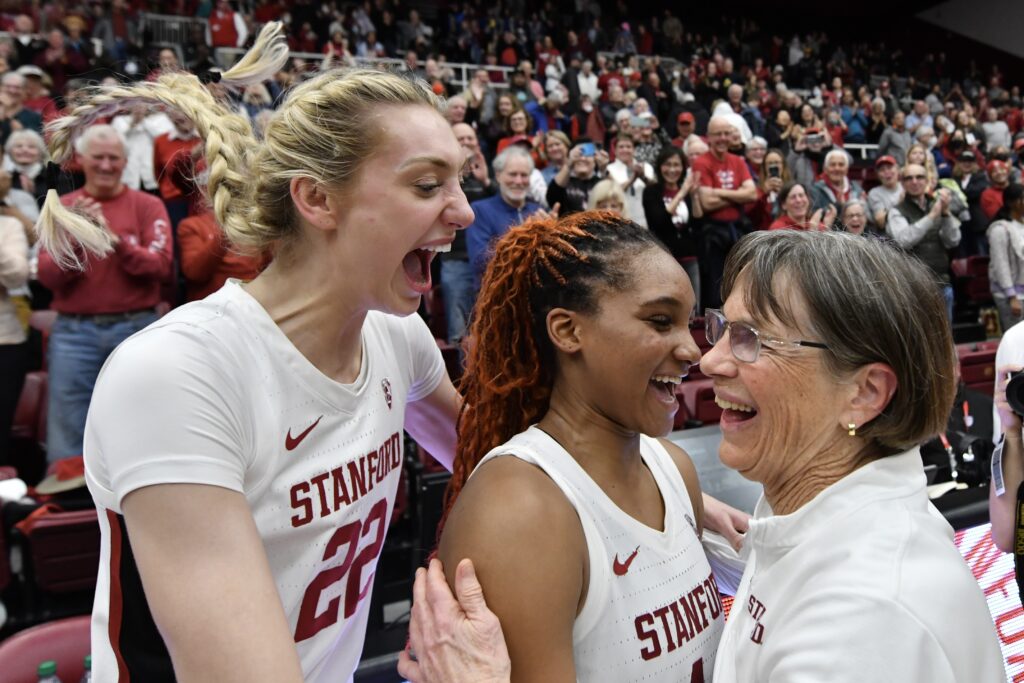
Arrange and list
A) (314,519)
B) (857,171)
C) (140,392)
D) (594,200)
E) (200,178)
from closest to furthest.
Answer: (140,392), (314,519), (200,178), (594,200), (857,171)

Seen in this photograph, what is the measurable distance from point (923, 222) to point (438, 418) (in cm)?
639

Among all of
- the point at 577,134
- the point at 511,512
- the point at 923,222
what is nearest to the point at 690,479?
the point at 511,512

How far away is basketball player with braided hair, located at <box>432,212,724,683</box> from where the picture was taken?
44.1 inches

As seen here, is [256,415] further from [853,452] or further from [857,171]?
[857,171]

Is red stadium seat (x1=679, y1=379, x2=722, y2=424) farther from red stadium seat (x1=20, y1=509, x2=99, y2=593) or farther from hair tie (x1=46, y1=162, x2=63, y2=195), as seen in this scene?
hair tie (x1=46, y1=162, x2=63, y2=195)

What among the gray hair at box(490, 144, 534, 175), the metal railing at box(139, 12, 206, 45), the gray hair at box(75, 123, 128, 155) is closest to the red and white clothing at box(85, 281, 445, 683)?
the gray hair at box(75, 123, 128, 155)

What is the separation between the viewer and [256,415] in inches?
47.9

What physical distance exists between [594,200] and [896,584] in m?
4.25

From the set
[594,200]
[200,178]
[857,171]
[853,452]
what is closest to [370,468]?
[200,178]

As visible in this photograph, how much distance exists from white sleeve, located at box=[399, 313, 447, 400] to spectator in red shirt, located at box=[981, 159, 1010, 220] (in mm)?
8828

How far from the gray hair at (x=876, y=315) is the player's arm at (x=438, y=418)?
0.82 m

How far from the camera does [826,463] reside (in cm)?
119

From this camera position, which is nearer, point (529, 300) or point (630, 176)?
point (529, 300)

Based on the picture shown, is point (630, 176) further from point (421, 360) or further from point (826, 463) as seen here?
point (826, 463)
